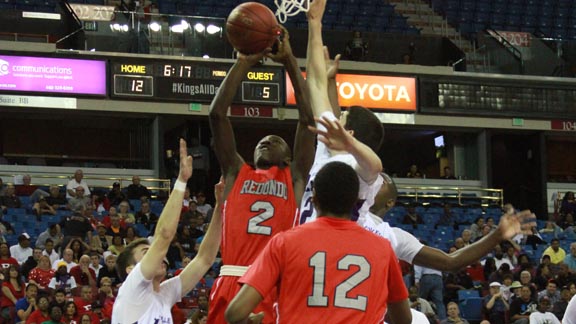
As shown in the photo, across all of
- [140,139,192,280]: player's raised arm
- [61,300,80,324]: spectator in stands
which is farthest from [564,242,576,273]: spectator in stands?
[140,139,192,280]: player's raised arm

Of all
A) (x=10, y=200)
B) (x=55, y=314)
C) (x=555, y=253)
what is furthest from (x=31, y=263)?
(x=555, y=253)

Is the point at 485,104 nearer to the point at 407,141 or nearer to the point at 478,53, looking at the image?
the point at 478,53

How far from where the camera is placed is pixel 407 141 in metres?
27.7

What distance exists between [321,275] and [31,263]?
11374 millimetres

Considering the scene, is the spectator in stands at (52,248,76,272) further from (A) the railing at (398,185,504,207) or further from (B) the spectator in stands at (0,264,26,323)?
(A) the railing at (398,185,504,207)

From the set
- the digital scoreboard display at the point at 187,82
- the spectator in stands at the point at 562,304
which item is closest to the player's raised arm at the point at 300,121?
the spectator in stands at the point at 562,304

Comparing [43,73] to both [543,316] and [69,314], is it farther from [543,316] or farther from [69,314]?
[543,316]

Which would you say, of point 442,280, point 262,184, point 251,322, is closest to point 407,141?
point 442,280

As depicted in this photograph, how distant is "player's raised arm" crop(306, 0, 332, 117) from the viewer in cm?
566

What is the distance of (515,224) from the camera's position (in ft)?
16.1

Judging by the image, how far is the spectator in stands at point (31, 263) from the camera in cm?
1489

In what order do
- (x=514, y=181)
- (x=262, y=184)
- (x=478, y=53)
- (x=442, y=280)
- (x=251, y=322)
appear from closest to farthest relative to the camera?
1. (x=251, y=322)
2. (x=262, y=184)
3. (x=442, y=280)
4. (x=478, y=53)
5. (x=514, y=181)

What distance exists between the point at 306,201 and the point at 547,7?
928 inches

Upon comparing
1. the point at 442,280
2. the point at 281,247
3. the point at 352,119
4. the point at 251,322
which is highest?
the point at 352,119
